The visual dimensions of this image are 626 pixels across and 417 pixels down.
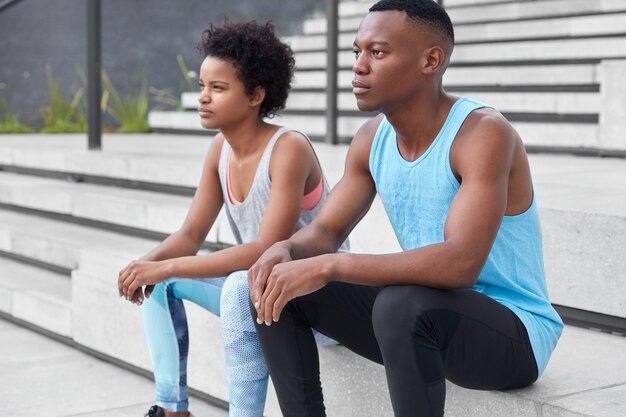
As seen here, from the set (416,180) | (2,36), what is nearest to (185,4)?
(2,36)

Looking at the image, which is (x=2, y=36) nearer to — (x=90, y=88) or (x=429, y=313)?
(x=90, y=88)

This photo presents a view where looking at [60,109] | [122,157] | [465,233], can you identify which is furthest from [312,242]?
[60,109]

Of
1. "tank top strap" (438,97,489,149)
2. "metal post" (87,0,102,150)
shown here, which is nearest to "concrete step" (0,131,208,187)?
"metal post" (87,0,102,150)

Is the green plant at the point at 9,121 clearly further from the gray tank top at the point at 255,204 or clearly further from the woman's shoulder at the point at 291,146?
the woman's shoulder at the point at 291,146

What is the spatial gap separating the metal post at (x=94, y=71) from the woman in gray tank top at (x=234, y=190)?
2.92 metres

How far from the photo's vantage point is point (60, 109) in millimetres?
8961

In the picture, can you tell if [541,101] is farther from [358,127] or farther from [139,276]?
[139,276]

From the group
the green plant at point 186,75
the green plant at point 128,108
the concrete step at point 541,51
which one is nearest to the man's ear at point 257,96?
the concrete step at point 541,51

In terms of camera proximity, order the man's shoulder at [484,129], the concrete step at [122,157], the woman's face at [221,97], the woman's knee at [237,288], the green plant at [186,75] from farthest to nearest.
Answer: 1. the green plant at [186,75]
2. the concrete step at [122,157]
3. the woman's face at [221,97]
4. the woman's knee at [237,288]
5. the man's shoulder at [484,129]

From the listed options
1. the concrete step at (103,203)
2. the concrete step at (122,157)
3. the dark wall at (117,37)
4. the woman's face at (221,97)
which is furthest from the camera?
the dark wall at (117,37)

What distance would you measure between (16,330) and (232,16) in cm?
573

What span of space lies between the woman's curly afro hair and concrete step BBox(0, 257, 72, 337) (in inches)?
60.0

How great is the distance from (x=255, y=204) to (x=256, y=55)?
0.41 metres

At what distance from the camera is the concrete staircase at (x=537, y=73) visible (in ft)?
16.1
